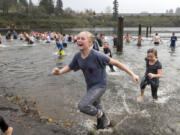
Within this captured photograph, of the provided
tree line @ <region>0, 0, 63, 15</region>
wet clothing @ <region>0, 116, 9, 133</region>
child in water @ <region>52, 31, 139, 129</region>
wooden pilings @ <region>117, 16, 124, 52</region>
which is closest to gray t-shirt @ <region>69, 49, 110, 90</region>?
child in water @ <region>52, 31, 139, 129</region>

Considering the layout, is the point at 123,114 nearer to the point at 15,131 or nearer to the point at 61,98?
the point at 61,98

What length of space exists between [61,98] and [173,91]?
3.94m

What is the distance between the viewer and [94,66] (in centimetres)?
347

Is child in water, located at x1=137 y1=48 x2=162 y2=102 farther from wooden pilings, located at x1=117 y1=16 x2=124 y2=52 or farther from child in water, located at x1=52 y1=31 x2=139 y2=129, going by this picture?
wooden pilings, located at x1=117 y1=16 x2=124 y2=52

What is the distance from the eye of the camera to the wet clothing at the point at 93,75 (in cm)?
347

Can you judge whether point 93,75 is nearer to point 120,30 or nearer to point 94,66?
point 94,66

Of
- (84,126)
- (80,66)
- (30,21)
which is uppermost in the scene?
(30,21)

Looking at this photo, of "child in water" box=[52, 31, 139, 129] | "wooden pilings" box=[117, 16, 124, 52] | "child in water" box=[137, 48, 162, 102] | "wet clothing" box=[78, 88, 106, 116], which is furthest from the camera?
"wooden pilings" box=[117, 16, 124, 52]

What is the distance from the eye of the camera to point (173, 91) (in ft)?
21.9

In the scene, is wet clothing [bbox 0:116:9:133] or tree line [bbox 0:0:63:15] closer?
wet clothing [bbox 0:116:9:133]

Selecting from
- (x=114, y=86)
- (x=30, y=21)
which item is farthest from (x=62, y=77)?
(x=30, y=21)

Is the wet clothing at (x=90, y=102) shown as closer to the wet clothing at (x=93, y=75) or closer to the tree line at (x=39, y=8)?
the wet clothing at (x=93, y=75)

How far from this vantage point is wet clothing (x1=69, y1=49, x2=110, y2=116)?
3.47 metres

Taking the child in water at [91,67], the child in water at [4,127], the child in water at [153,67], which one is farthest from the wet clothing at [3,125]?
the child in water at [153,67]
